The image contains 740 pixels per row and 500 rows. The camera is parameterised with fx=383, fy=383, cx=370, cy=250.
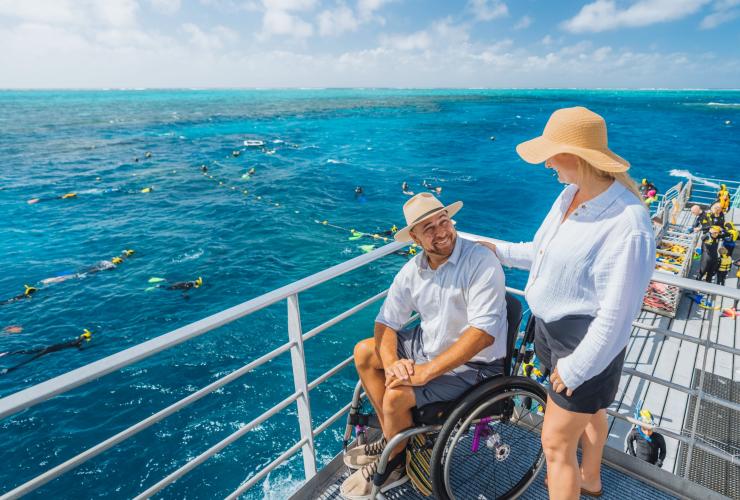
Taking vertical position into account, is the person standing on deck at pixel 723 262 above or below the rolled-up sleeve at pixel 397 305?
below

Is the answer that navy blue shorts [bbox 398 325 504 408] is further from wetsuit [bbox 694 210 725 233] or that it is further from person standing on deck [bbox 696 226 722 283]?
wetsuit [bbox 694 210 725 233]

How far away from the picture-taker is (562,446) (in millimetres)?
1965

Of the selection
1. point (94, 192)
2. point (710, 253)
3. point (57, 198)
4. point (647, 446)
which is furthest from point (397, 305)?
point (57, 198)

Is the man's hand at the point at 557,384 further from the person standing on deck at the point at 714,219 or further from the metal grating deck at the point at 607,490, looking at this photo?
the person standing on deck at the point at 714,219

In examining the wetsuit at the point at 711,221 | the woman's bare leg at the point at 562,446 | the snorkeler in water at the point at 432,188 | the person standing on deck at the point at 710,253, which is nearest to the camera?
the woman's bare leg at the point at 562,446

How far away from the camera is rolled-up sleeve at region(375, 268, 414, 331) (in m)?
2.51

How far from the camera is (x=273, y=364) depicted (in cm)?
1194

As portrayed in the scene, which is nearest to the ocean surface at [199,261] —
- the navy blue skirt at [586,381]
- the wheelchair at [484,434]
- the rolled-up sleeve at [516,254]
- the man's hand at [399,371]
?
the wheelchair at [484,434]

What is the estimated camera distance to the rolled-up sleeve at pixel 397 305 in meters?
2.51

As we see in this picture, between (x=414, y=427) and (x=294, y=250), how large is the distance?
1883 cm

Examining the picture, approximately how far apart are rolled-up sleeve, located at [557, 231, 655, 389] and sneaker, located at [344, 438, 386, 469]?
4.53ft

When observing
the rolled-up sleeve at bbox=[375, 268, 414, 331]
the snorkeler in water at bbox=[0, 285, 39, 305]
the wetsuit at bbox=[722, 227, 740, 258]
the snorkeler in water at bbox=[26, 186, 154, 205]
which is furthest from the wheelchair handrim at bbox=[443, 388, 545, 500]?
the snorkeler in water at bbox=[26, 186, 154, 205]

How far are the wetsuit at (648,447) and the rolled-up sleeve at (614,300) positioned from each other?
531 cm

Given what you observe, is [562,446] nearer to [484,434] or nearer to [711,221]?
[484,434]
